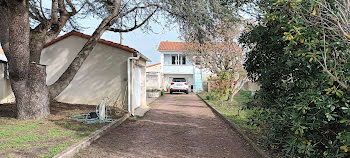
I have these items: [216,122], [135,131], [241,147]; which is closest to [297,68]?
[241,147]

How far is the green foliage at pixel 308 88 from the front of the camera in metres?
3.61

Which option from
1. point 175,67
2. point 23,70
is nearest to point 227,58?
point 23,70

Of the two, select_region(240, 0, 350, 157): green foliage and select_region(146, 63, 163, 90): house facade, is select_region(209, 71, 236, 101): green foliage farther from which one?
select_region(146, 63, 163, 90): house facade

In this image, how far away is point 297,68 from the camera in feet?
14.7

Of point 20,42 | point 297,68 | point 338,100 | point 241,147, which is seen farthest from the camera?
point 20,42

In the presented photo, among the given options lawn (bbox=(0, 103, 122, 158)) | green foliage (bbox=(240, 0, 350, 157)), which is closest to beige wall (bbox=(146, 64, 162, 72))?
lawn (bbox=(0, 103, 122, 158))

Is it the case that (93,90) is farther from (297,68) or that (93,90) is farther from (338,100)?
(338,100)

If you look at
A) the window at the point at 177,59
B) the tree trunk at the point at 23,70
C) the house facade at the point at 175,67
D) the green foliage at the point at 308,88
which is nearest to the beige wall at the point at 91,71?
the tree trunk at the point at 23,70

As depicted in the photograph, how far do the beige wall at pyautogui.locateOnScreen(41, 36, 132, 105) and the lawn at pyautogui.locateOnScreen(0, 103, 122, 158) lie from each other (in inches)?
90.3

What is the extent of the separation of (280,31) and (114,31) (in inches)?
306

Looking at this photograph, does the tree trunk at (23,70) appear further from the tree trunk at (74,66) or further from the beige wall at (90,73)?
the beige wall at (90,73)

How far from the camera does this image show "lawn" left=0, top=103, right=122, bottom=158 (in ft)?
17.3

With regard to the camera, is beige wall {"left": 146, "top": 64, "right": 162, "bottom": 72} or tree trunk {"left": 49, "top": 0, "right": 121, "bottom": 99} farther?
beige wall {"left": 146, "top": 64, "right": 162, "bottom": 72}

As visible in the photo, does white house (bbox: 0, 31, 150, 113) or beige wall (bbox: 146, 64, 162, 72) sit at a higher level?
beige wall (bbox: 146, 64, 162, 72)
